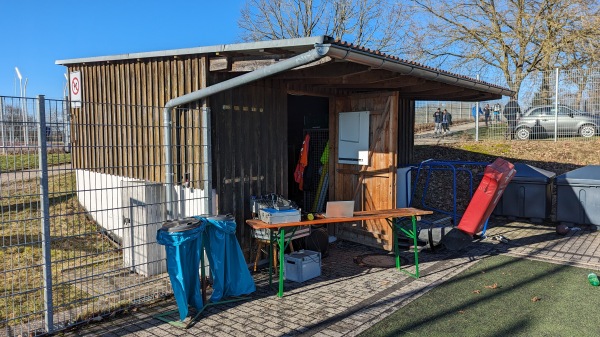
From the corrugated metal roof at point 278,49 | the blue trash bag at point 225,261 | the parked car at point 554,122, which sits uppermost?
the corrugated metal roof at point 278,49

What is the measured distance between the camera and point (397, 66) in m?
4.89

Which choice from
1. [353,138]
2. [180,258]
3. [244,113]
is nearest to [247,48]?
[244,113]

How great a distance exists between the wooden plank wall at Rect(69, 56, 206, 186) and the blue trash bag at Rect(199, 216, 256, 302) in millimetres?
923

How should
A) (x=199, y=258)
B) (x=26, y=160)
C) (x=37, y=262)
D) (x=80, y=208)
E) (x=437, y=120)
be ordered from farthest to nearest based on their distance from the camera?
1. (x=437, y=120)
2. (x=80, y=208)
3. (x=37, y=262)
4. (x=199, y=258)
5. (x=26, y=160)

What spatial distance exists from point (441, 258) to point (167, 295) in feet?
13.0

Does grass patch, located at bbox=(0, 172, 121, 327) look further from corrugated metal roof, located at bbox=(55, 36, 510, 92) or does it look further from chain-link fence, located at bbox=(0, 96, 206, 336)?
corrugated metal roof, located at bbox=(55, 36, 510, 92)

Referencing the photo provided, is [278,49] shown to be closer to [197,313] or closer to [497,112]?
[197,313]

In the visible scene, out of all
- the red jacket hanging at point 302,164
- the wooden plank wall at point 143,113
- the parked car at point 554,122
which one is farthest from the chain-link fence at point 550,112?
the wooden plank wall at point 143,113

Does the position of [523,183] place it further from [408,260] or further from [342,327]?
[342,327]

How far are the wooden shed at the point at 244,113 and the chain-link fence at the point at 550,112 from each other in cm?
652

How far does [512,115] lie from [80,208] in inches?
493

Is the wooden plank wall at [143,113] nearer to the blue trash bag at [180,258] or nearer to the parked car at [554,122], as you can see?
the blue trash bag at [180,258]

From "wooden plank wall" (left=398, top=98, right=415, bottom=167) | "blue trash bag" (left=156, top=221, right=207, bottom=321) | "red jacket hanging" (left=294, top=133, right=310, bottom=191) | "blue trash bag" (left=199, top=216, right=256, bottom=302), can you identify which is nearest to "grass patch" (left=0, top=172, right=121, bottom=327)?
"blue trash bag" (left=156, top=221, right=207, bottom=321)

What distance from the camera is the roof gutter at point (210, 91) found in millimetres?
4109
